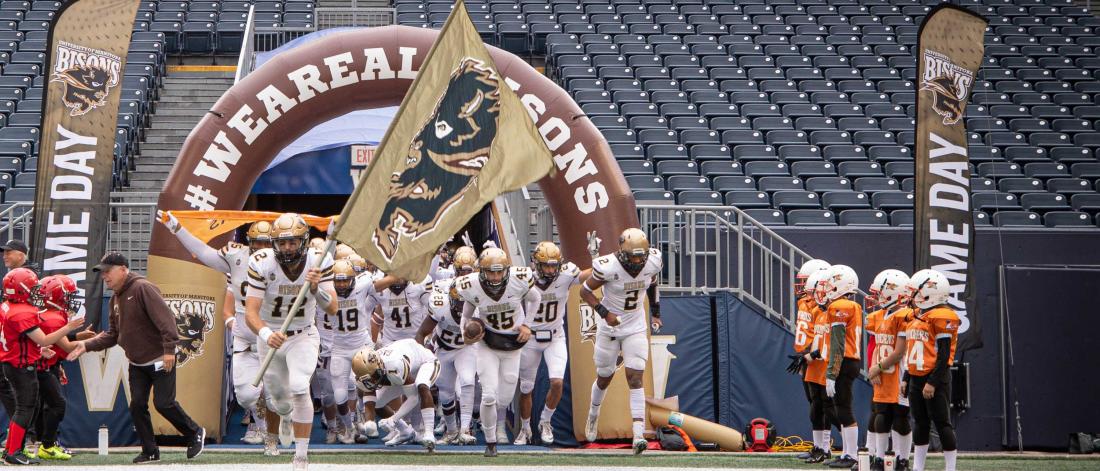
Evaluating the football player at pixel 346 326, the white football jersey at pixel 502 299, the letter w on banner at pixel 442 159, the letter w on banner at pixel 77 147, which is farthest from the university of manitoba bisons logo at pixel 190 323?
the letter w on banner at pixel 442 159

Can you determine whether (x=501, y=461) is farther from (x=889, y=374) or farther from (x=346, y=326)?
(x=889, y=374)

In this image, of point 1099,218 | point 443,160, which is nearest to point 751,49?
point 1099,218

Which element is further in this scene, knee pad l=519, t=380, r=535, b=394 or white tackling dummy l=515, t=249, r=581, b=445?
knee pad l=519, t=380, r=535, b=394

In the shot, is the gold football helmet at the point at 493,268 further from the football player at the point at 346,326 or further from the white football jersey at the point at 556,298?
the football player at the point at 346,326

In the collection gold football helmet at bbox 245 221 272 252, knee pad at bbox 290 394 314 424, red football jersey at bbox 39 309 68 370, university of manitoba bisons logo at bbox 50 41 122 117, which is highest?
university of manitoba bisons logo at bbox 50 41 122 117

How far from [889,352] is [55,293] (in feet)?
22.9

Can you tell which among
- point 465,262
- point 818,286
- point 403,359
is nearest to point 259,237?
point 403,359

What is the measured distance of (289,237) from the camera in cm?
946

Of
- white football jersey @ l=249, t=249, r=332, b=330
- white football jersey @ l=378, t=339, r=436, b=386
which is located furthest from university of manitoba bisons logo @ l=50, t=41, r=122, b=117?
white football jersey @ l=378, t=339, r=436, b=386

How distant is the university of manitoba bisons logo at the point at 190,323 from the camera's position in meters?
12.5

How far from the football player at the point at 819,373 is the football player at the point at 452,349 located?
316cm

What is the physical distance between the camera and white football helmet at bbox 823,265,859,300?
11.1 m

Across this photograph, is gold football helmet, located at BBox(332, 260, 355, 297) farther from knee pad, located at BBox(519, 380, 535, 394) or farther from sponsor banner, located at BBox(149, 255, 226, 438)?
knee pad, located at BBox(519, 380, 535, 394)

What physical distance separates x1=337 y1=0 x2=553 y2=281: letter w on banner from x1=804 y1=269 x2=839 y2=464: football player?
340 cm
